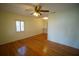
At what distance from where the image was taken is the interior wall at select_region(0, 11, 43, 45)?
1.22 m

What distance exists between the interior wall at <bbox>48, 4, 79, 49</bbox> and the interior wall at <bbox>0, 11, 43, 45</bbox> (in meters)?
0.25

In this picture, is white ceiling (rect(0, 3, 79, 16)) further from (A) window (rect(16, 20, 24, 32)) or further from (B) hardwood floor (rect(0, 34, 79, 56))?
(B) hardwood floor (rect(0, 34, 79, 56))


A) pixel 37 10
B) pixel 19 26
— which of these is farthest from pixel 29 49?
pixel 37 10

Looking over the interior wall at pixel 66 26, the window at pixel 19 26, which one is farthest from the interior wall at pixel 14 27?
the interior wall at pixel 66 26

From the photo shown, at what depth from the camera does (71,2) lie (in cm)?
117

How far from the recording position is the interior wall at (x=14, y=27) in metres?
1.22

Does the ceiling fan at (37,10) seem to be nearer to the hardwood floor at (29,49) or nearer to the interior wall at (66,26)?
the interior wall at (66,26)

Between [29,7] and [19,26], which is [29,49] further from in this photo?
[29,7]

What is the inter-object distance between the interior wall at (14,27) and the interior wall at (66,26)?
0.83 feet

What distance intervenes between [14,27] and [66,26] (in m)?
0.88

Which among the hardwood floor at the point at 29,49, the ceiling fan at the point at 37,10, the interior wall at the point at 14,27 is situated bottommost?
the hardwood floor at the point at 29,49

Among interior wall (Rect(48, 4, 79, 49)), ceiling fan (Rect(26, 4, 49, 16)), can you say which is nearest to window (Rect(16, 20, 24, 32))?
ceiling fan (Rect(26, 4, 49, 16))

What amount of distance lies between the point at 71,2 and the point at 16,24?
96cm

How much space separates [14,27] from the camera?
1.29 metres
